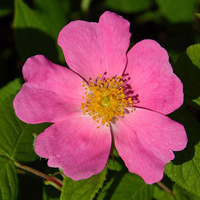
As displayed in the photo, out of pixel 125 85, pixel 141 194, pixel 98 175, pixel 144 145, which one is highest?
pixel 125 85

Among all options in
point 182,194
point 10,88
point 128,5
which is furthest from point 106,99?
point 128,5

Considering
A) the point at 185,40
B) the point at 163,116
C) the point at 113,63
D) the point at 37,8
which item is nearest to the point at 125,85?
the point at 113,63

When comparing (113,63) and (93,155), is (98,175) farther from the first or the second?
(113,63)

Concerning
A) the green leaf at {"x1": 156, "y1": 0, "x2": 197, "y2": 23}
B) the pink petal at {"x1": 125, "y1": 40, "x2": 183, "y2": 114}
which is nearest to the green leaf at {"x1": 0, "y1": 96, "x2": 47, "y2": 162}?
the pink petal at {"x1": 125, "y1": 40, "x2": 183, "y2": 114}

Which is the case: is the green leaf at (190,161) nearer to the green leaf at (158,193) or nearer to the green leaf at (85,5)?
the green leaf at (158,193)

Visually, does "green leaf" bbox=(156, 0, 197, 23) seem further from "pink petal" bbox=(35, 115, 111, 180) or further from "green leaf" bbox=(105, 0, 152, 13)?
"pink petal" bbox=(35, 115, 111, 180)

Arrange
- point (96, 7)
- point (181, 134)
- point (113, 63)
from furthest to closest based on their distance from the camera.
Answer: point (96, 7) < point (113, 63) < point (181, 134)

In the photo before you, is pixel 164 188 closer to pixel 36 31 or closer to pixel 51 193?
pixel 51 193
